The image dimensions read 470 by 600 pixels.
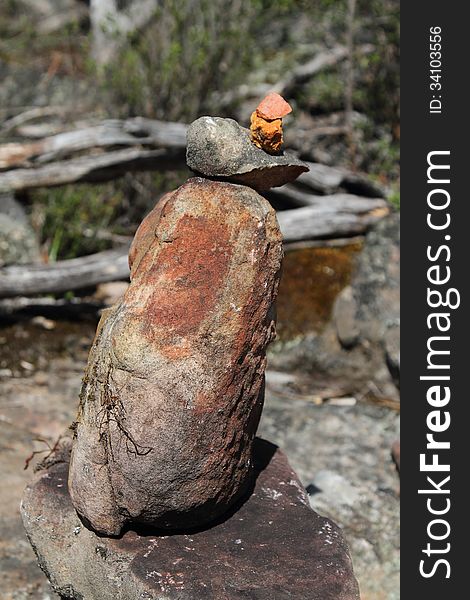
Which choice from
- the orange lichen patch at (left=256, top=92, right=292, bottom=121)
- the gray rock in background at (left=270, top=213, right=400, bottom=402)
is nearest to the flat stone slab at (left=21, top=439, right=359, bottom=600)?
the orange lichen patch at (left=256, top=92, right=292, bottom=121)

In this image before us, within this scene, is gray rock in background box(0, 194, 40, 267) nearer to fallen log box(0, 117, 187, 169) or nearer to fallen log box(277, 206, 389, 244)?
fallen log box(0, 117, 187, 169)

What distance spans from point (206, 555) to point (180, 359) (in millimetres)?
730

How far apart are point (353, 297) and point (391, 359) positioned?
637 mm

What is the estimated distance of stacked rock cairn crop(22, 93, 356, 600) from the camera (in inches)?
119

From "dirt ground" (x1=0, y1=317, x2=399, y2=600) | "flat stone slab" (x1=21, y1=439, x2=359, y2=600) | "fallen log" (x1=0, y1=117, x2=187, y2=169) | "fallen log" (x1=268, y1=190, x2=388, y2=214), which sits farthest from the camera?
"fallen log" (x1=268, y1=190, x2=388, y2=214)

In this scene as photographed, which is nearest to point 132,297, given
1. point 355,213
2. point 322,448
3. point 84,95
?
point 322,448

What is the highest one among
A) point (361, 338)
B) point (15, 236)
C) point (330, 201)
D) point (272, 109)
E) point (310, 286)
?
point (272, 109)

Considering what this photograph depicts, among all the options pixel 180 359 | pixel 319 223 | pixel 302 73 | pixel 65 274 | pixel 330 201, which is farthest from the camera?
pixel 302 73

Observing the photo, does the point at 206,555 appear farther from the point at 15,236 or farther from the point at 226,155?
the point at 15,236

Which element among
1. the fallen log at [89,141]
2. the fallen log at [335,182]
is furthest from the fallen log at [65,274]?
the fallen log at [335,182]

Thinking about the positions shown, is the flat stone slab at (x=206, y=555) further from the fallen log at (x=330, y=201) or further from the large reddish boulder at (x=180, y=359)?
the fallen log at (x=330, y=201)

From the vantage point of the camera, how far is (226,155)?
3076mm

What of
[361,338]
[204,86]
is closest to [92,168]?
[204,86]

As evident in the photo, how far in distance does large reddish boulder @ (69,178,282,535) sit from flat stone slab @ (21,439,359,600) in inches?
4.7
